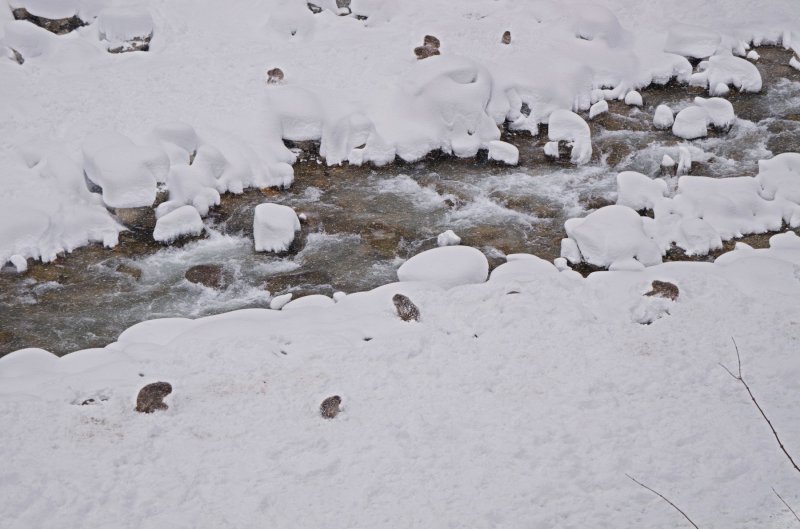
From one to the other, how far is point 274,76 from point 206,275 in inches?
150

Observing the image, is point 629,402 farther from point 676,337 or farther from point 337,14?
point 337,14

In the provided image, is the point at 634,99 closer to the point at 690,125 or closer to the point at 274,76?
the point at 690,125

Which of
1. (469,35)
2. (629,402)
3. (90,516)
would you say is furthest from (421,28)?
(90,516)

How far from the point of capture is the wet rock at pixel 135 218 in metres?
8.64

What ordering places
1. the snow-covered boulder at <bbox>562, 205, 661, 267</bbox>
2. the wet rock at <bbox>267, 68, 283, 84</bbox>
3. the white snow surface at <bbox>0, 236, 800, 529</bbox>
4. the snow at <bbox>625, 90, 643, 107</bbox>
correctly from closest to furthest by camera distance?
the white snow surface at <bbox>0, 236, 800, 529</bbox>, the snow-covered boulder at <bbox>562, 205, 661, 267</bbox>, the wet rock at <bbox>267, 68, 283, 84</bbox>, the snow at <bbox>625, 90, 643, 107</bbox>

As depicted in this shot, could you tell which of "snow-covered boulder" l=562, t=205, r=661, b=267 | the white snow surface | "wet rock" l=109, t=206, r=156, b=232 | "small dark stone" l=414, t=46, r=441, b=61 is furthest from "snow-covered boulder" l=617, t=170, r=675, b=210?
"wet rock" l=109, t=206, r=156, b=232

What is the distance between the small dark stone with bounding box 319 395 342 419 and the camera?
6000mm

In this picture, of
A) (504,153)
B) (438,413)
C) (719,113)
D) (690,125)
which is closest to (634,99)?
(690,125)

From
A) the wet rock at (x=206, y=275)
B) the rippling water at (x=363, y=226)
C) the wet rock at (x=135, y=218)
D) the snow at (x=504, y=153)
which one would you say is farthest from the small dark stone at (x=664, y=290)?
the wet rock at (x=135, y=218)

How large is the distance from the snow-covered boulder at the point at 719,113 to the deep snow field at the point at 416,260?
5cm

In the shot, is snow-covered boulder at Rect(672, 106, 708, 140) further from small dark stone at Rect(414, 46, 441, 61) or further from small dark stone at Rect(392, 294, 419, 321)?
small dark stone at Rect(392, 294, 419, 321)

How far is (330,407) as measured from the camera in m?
6.02

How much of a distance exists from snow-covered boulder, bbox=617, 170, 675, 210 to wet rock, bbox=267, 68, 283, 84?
479 centimetres

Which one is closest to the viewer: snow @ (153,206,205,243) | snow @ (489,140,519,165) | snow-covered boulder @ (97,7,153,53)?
snow @ (153,206,205,243)
